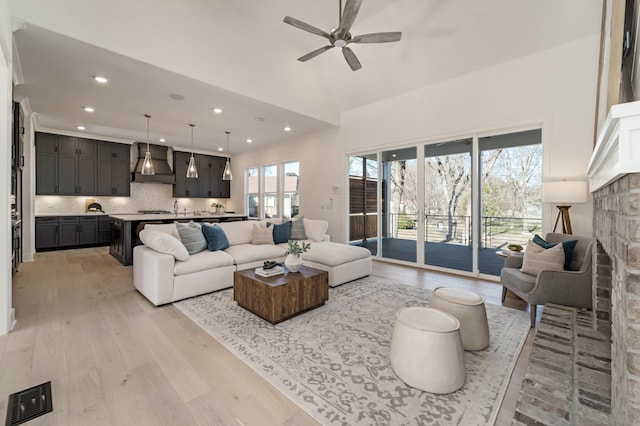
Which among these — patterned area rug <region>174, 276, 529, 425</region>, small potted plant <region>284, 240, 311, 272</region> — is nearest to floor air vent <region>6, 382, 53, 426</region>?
patterned area rug <region>174, 276, 529, 425</region>

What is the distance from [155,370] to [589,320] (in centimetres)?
330

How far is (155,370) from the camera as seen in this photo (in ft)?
6.55

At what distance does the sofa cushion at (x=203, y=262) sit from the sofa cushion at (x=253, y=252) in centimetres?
17

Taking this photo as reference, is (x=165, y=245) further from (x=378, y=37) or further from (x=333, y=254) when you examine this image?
(x=378, y=37)

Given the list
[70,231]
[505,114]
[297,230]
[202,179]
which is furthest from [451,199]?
[70,231]

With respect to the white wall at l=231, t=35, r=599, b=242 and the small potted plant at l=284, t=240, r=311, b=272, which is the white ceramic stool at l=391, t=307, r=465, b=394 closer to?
the small potted plant at l=284, t=240, r=311, b=272

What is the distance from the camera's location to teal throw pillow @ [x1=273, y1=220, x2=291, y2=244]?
4.95m

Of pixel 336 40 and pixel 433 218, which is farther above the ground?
pixel 336 40

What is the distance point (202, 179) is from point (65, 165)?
337 centimetres

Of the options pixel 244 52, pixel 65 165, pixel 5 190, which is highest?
pixel 244 52

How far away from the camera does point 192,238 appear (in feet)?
12.6

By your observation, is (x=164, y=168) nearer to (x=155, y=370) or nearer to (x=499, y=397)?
(x=155, y=370)

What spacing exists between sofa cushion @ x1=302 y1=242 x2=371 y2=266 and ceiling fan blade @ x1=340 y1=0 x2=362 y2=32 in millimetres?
2777

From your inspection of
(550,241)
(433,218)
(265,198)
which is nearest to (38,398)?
(550,241)
